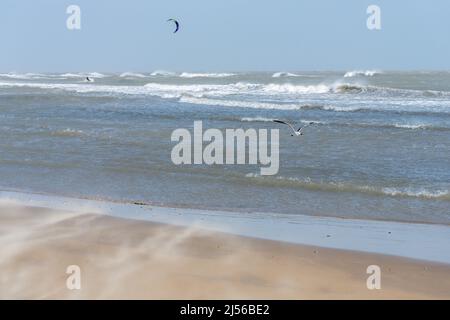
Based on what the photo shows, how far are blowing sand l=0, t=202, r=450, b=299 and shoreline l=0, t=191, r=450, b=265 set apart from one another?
256mm

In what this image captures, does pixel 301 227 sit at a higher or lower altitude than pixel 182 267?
higher

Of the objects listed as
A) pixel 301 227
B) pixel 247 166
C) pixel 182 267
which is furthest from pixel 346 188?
pixel 182 267

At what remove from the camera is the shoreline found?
20.5ft

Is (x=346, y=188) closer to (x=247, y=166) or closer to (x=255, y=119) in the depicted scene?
(x=247, y=166)

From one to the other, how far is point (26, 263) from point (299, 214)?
11.6ft

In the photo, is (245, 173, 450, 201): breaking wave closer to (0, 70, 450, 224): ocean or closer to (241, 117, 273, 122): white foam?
(0, 70, 450, 224): ocean

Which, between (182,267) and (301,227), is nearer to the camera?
(182,267)

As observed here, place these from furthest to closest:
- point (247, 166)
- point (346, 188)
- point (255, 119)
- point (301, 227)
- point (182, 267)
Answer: point (255, 119) → point (247, 166) → point (346, 188) → point (301, 227) → point (182, 267)

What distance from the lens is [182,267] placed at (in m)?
5.41

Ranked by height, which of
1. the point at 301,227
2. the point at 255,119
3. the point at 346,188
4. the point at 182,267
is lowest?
the point at 182,267

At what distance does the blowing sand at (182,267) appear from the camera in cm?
485

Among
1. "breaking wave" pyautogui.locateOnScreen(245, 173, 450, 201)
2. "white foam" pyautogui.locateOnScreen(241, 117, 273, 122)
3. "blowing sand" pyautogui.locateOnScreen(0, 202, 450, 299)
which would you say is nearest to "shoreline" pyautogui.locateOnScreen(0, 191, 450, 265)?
"blowing sand" pyautogui.locateOnScreen(0, 202, 450, 299)

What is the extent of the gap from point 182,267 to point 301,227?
2056mm

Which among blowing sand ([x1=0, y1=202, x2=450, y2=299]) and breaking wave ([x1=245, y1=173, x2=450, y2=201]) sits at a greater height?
breaking wave ([x1=245, y1=173, x2=450, y2=201])
